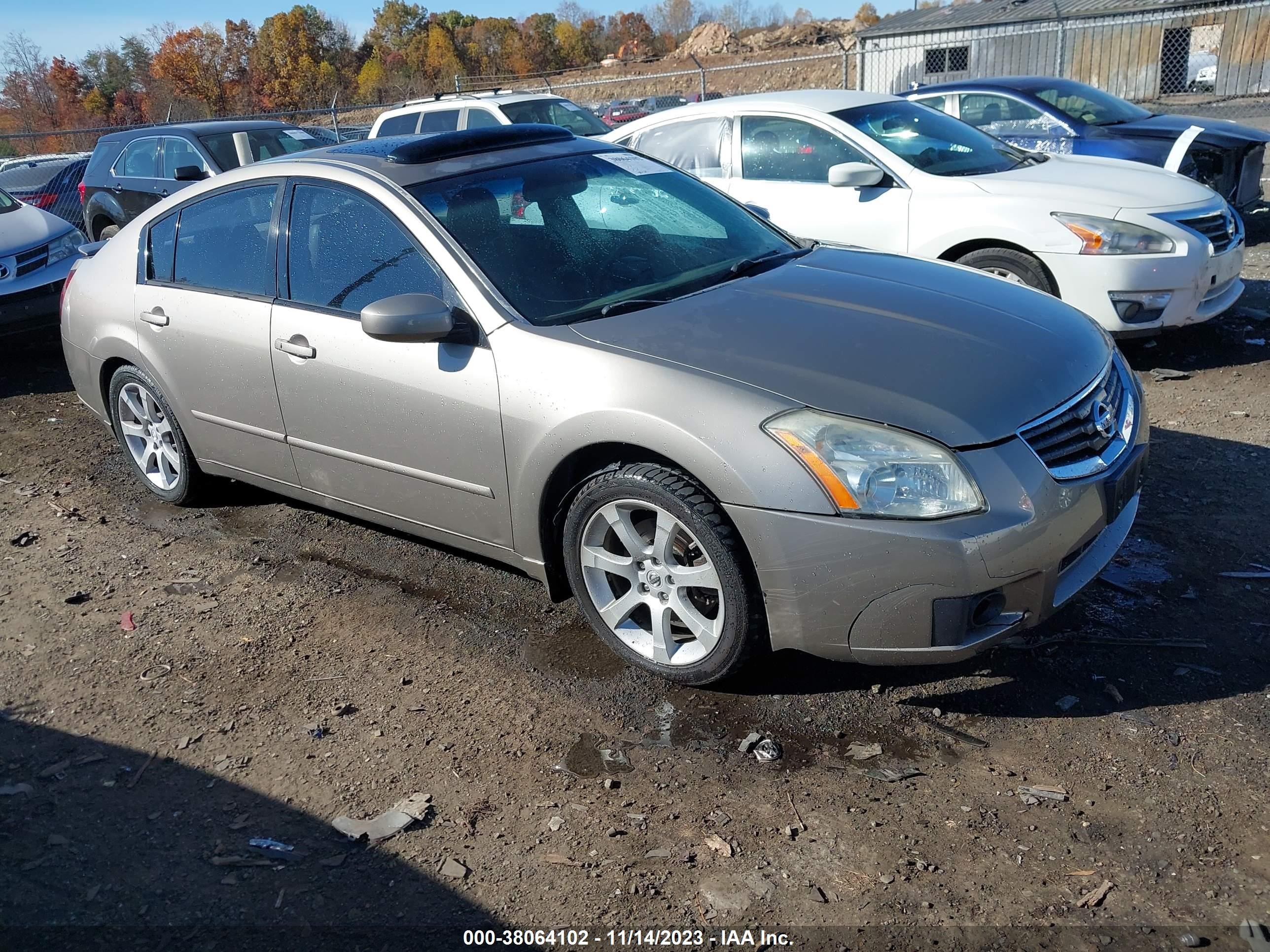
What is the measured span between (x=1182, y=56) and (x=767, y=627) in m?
29.8

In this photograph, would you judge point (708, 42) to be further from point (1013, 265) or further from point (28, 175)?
point (1013, 265)

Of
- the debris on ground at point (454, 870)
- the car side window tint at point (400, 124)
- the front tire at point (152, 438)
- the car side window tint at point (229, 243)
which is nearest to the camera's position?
the debris on ground at point (454, 870)

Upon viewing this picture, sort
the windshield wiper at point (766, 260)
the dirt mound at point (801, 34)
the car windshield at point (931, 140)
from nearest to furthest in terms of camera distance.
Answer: the windshield wiper at point (766, 260)
the car windshield at point (931, 140)
the dirt mound at point (801, 34)

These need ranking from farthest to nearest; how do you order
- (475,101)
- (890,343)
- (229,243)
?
1. (475,101)
2. (229,243)
3. (890,343)

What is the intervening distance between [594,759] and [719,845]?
21.4 inches

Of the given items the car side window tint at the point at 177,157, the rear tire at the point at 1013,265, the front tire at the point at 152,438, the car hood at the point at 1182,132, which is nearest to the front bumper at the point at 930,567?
the front tire at the point at 152,438

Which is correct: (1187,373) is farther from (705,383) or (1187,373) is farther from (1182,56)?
(1182,56)

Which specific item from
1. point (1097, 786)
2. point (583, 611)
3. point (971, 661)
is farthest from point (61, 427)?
point (1097, 786)

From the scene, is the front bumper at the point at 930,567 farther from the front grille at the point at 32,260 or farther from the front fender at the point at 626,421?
the front grille at the point at 32,260

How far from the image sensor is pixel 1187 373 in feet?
20.8

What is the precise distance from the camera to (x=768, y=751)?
312cm

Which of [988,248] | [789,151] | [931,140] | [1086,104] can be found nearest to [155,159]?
[789,151]

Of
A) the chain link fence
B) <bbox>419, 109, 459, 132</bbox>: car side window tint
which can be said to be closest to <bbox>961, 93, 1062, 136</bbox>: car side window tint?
<bbox>419, 109, 459, 132</bbox>: car side window tint

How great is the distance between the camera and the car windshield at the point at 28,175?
16062 millimetres
